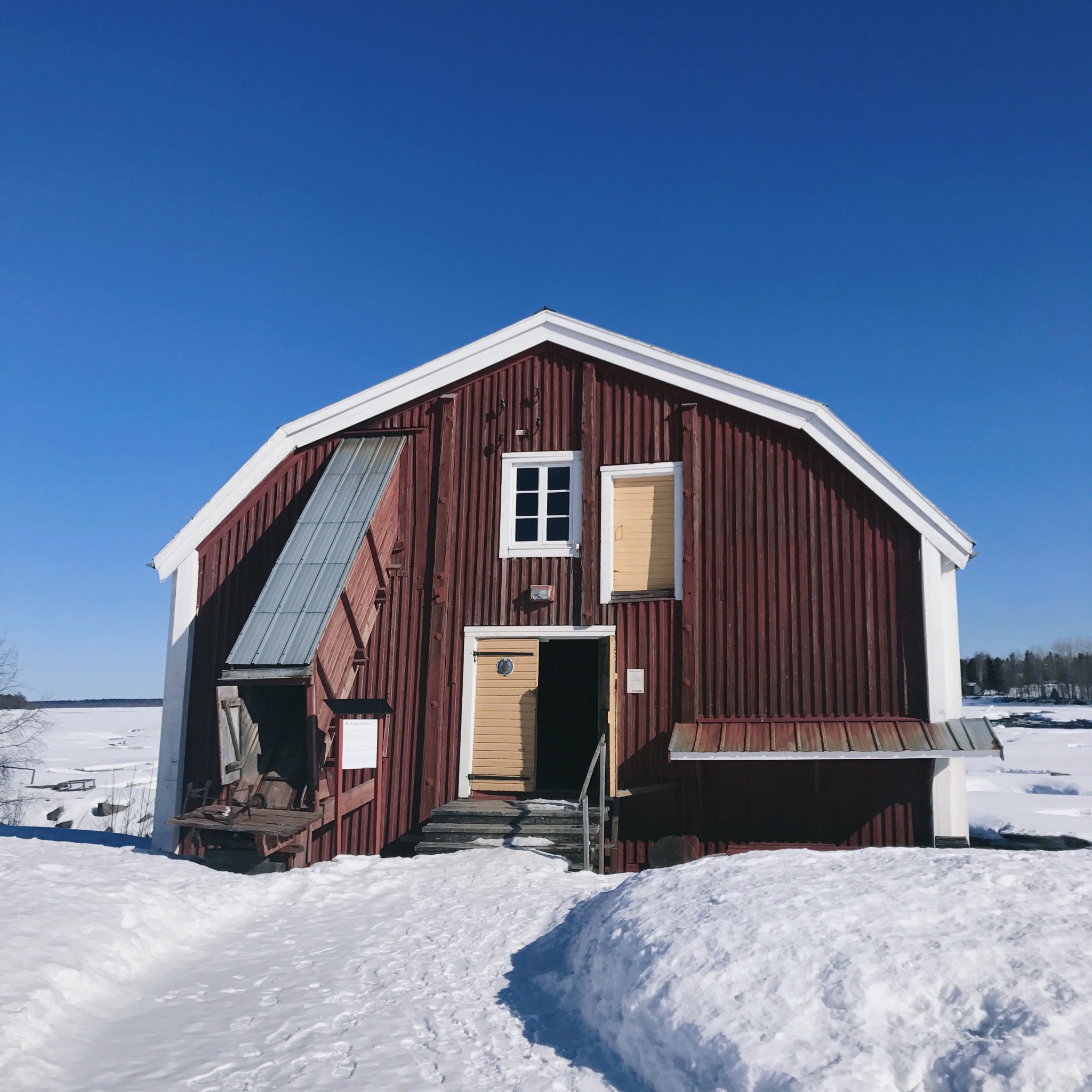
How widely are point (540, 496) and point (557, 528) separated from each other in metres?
0.50

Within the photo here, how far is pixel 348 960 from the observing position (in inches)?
261

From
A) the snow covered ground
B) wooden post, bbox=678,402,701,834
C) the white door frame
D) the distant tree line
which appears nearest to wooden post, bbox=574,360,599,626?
the white door frame

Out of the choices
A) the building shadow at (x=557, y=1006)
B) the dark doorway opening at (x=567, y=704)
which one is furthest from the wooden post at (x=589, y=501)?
the building shadow at (x=557, y=1006)

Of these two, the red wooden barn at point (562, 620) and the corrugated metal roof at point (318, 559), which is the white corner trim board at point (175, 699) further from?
the corrugated metal roof at point (318, 559)

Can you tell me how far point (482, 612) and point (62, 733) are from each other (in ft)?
225

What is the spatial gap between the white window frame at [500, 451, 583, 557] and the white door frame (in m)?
0.96

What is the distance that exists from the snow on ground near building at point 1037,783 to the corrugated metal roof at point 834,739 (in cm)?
638

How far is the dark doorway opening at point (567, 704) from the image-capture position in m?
16.1

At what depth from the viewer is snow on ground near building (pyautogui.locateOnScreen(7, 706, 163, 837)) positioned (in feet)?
90.7

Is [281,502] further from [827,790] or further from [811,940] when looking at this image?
[811,940]

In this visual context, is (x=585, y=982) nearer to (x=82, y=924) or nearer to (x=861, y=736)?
(x=82, y=924)

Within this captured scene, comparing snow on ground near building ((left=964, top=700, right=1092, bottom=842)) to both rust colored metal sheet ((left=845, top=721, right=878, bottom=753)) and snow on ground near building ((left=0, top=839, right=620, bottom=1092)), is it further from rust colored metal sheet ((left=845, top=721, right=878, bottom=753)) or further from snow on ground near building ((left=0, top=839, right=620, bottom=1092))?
snow on ground near building ((left=0, top=839, right=620, bottom=1092))

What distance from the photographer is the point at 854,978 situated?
4555 millimetres

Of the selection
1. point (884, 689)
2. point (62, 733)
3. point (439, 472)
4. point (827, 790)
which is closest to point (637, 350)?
point (439, 472)
